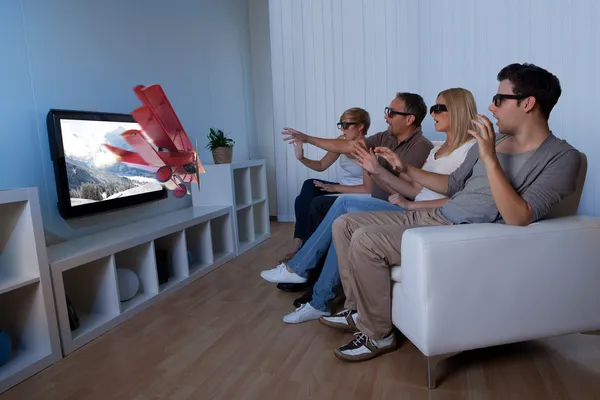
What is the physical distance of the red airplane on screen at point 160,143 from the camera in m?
1.80

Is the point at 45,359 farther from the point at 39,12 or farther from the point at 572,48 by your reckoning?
the point at 572,48

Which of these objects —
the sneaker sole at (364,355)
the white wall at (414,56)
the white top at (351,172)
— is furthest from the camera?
the white wall at (414,56)

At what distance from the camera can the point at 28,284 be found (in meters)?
1.66

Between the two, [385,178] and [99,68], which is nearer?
[385,178]

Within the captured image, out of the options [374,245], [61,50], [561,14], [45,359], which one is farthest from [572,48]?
[45,359]

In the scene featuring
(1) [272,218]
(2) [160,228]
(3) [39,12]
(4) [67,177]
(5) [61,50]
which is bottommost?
(1) [272,218]

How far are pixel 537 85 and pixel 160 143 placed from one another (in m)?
1.43

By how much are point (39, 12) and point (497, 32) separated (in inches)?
121

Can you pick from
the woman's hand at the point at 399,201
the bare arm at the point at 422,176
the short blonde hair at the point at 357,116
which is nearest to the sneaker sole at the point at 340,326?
the woman's hand at the point at 399,201

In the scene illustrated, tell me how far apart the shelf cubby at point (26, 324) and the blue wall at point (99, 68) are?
494 millimetres

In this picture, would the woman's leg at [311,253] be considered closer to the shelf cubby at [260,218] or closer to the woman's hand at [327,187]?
the woman's hand at [327,187]

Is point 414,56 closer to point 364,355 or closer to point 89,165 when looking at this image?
point 89,165

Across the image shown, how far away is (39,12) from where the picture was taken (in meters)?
2.13

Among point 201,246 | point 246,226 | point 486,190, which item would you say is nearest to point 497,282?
point 486,190
